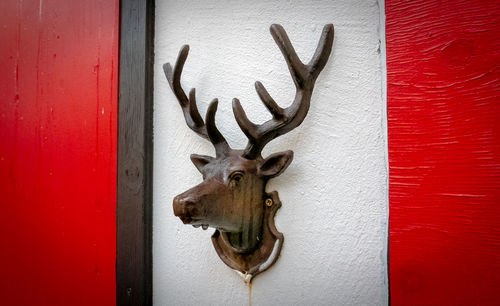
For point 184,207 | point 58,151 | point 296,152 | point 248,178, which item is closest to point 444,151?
point 296,152

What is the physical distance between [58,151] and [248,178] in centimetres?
83

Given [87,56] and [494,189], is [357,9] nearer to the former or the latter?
[494,189]

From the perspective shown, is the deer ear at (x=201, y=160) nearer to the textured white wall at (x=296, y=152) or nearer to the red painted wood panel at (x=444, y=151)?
the textured white wall at (x=296, y=152)

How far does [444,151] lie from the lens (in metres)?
0.71

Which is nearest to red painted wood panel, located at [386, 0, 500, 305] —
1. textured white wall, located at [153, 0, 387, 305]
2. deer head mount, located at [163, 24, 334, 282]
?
textured white wall, located at [153, 0, 387, 305]

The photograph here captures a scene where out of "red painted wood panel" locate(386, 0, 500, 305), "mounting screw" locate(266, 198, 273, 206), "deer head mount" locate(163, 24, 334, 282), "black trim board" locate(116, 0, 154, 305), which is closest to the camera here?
"red painted wood panel" locate(386, 0, 500, 305)

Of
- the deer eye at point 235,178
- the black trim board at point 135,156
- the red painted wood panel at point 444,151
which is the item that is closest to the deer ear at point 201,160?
the deer eye at point 235,178

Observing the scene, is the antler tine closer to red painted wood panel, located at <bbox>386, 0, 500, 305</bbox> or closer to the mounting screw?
the mounting screw

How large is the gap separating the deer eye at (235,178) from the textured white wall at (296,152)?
0.13m

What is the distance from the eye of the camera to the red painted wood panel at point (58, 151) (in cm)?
115

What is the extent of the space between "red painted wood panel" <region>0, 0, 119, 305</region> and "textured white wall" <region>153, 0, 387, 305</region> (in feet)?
0.75

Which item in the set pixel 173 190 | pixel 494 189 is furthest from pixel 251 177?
pixel 494 189

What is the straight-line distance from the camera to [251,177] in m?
0.88

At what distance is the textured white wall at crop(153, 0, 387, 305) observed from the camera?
86cm
